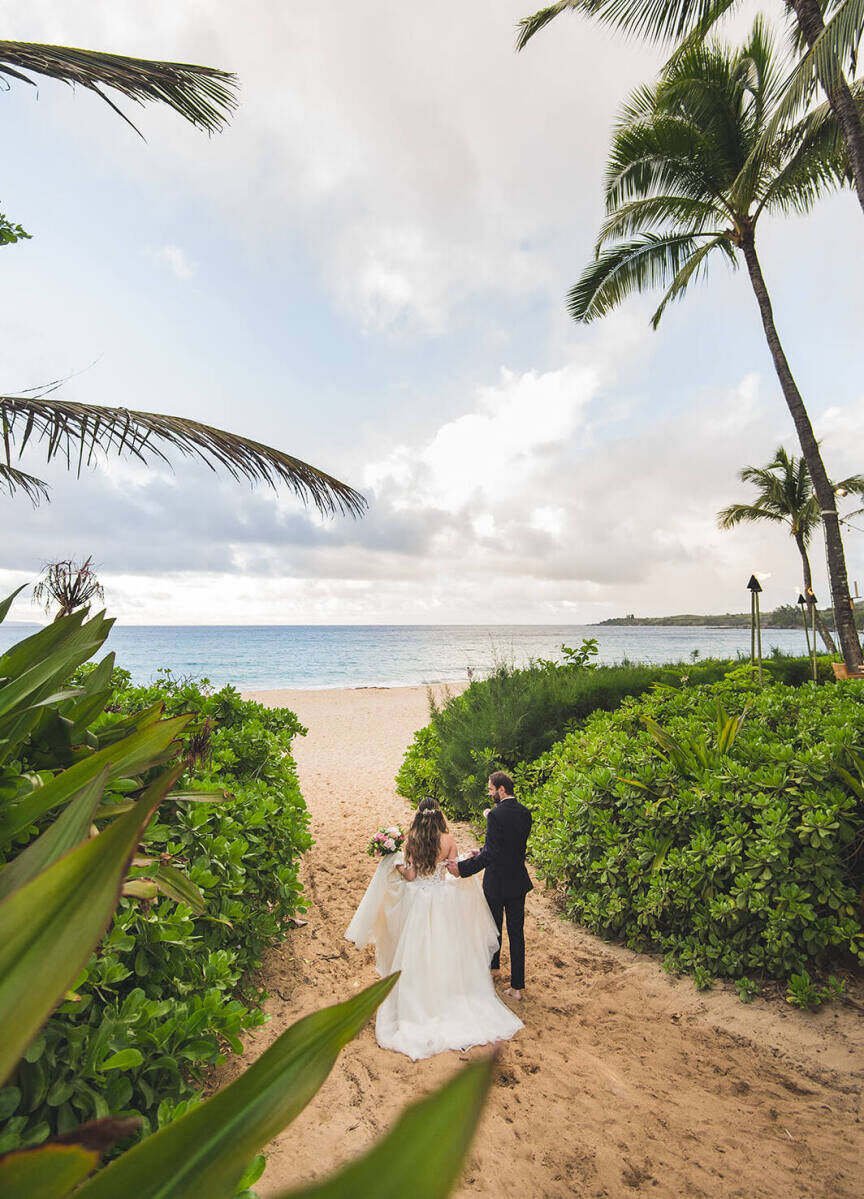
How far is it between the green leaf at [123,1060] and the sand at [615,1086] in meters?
1.24

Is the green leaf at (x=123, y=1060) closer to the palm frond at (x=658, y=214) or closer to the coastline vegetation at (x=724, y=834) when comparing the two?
the coastline vegetation at (x=724, y=834)

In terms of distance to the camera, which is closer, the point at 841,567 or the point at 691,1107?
the point at 691,1107

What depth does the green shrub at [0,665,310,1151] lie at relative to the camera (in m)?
1.71

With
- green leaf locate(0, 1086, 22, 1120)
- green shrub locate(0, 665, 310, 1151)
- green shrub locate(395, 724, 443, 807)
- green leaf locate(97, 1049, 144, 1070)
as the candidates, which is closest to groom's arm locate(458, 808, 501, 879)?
green shrub locate(0, 665, 310, 1151)

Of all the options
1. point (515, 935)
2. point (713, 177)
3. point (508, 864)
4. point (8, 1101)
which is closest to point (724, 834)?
point (508, 864)

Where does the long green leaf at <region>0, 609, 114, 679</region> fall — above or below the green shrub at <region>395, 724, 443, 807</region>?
above

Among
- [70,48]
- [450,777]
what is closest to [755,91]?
[70,48]

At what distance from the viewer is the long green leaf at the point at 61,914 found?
0.53 metres

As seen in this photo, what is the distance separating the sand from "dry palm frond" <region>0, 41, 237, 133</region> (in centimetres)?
556

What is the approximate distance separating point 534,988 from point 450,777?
4072mm

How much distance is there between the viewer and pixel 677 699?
718 centimetres

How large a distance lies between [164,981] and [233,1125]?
2216 millimetres

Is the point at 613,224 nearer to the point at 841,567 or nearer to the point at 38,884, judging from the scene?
the point at 841,567

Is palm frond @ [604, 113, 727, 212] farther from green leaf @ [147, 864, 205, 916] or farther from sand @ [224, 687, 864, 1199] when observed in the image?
green leaf @ [147, 864, 205, 916]
